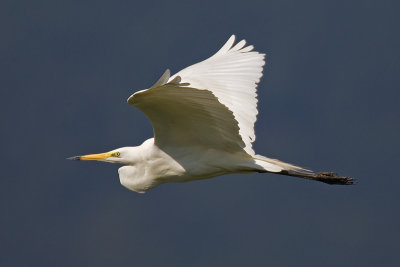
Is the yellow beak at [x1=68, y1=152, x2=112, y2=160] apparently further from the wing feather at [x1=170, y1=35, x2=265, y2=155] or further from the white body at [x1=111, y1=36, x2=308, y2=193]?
the wing feather at [x1=170, y1=35, x2=265, y2=155]

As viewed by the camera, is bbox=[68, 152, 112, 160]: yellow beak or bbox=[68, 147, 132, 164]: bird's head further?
bbox=[68, 152, 112, 160]: yellow beak

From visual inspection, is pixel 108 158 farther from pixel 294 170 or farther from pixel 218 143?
pixel 294 170

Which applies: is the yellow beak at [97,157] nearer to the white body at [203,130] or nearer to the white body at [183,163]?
the white body at [203,130]

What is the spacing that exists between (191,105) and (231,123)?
0.48 metres

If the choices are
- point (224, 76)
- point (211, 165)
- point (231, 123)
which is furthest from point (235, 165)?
point (224, 76)

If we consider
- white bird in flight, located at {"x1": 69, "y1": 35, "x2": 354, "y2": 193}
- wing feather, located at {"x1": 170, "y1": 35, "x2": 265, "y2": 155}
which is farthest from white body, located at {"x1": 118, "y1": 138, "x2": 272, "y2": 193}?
wing feather, located at {"x1": 170, "y1": 35, "x2": 265, "y2": 155}

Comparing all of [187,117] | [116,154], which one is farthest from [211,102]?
[116,154]

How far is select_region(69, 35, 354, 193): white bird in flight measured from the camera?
22.1 feet

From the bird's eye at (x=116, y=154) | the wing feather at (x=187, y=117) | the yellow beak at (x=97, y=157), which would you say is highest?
the wing feather at (x=187, y=117)

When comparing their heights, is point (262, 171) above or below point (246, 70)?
below

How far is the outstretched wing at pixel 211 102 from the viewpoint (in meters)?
6.25

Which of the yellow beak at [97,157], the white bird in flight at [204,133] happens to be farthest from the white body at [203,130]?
the yellow beak at [97,157]

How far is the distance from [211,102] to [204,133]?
3.20 ft

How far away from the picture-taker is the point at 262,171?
7.47 meters
